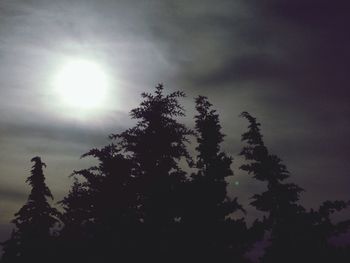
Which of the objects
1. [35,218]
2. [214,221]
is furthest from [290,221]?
[35,218]

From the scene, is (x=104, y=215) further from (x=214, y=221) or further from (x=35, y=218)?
(x=35, y=218)

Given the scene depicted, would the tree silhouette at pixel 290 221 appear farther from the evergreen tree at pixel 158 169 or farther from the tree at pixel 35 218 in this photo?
the tree at pixel 35 218

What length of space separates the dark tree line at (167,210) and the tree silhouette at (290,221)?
6 cm

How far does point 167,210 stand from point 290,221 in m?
10.9

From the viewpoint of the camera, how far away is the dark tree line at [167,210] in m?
18.2

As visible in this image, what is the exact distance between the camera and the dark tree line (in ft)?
59.6

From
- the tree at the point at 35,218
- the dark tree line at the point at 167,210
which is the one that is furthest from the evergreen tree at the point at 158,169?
the tree at the point at 35,218

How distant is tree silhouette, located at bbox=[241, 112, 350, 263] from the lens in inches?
1043

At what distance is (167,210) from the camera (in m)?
19.0

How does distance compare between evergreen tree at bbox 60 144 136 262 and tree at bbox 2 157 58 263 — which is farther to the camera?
tree at bbox 2 157 58 263

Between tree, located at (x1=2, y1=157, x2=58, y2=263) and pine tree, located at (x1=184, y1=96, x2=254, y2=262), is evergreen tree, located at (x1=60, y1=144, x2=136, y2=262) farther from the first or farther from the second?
tree, located at (x1=2, y1=157, x2=58, y2=263)

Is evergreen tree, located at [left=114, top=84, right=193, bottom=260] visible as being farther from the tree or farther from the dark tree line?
the tree

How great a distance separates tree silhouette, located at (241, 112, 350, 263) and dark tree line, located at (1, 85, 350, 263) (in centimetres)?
6

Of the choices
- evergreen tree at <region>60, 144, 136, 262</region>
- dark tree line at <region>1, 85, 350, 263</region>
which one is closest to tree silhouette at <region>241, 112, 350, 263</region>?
dark tree line at <region>1, 85, 350, 263</region>
